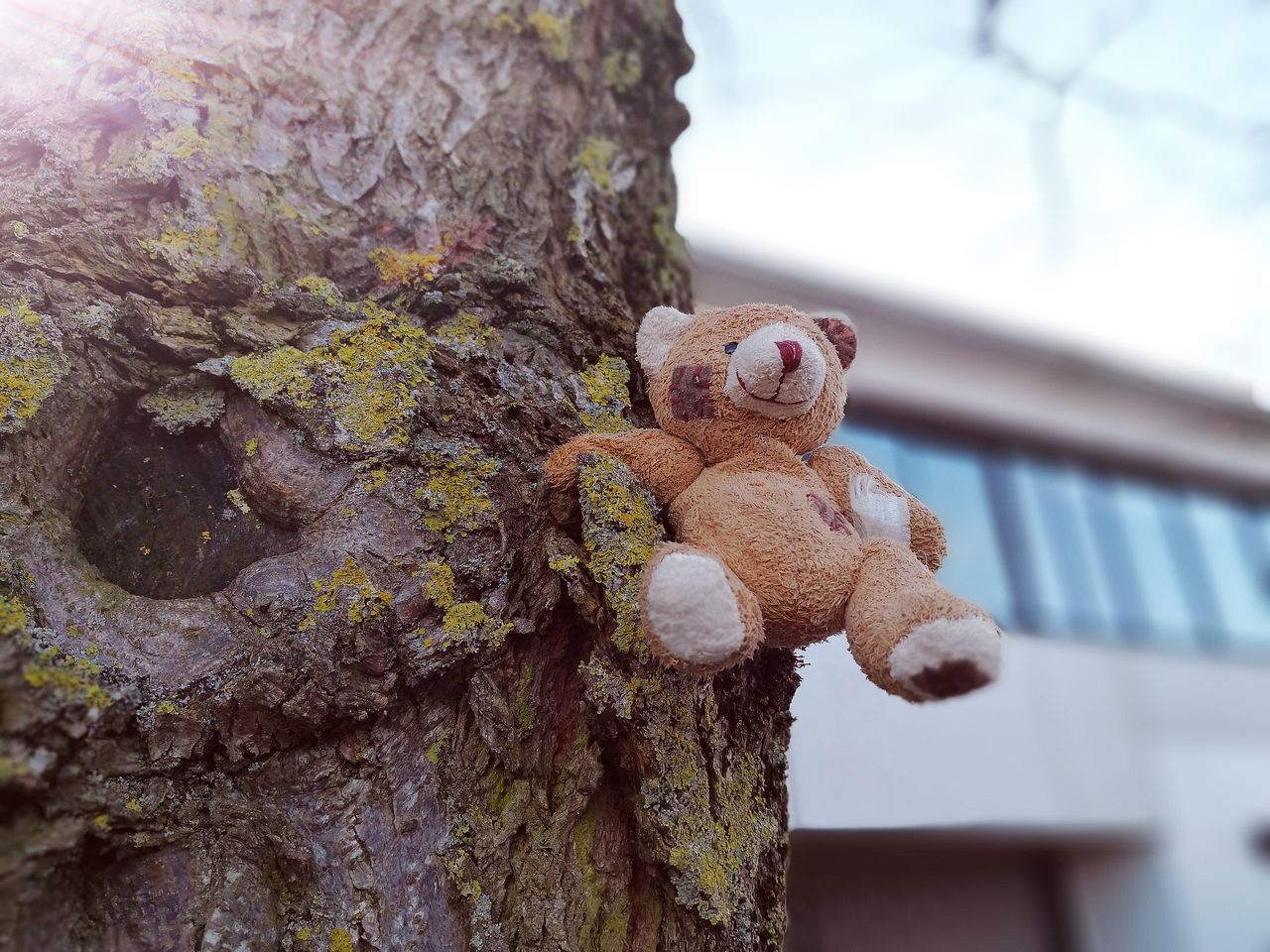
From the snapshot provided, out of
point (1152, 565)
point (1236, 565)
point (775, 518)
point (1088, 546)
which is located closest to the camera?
point (775, 518)

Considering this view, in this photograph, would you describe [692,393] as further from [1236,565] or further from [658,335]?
[1236,565]

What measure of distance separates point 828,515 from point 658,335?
0.93 feet

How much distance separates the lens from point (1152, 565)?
4.45 metres

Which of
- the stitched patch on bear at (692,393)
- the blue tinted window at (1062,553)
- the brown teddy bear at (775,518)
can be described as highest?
the blue tinted window at (1062,553)

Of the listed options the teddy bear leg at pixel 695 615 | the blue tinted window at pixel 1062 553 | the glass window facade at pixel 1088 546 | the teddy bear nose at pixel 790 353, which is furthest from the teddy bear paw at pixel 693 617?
the blue tinted window at pixel 1062 553

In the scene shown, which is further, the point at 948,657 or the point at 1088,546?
the point at 1088,546

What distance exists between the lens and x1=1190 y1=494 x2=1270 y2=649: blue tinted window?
4605 mm

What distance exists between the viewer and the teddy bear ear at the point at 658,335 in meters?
0.94

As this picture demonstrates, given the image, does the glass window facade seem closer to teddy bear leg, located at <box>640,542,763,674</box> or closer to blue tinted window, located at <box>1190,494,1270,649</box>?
blue tinted window, located at <box>1190,494,1270,649</box>

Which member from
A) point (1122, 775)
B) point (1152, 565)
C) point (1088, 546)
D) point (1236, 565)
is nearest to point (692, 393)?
point (1122, 775)

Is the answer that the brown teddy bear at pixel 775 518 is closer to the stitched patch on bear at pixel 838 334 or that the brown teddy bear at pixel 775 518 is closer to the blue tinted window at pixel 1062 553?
the stitched patch on bear at pixel 838 334

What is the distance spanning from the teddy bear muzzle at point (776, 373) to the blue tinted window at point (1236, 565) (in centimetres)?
485

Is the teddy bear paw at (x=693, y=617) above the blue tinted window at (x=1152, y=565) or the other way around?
the other way around

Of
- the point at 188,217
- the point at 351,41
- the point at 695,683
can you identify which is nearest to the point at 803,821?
the point at 695,683
